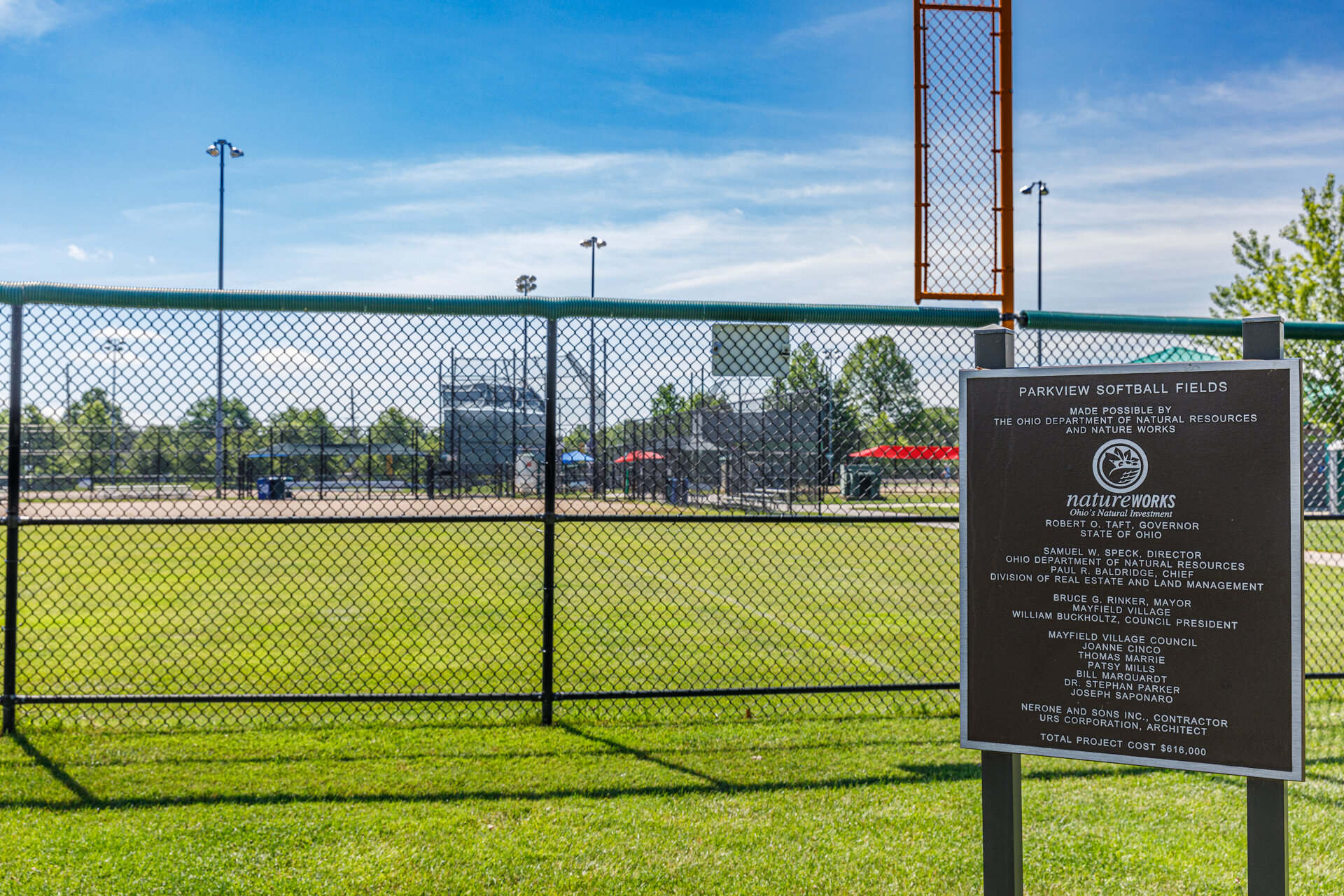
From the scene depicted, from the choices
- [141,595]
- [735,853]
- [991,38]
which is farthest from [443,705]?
[141,595]

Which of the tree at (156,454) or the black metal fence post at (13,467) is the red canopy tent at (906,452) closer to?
the tree at (156,454)

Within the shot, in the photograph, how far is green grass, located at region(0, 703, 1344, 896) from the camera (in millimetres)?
3414

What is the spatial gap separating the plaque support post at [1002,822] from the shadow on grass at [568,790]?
1680 millimetres

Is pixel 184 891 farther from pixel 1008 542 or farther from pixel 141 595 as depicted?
pixel 141 595

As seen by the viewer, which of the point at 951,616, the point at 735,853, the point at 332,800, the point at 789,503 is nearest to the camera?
the point at 735,853

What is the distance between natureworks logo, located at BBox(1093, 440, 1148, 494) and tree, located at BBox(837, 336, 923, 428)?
2.74m

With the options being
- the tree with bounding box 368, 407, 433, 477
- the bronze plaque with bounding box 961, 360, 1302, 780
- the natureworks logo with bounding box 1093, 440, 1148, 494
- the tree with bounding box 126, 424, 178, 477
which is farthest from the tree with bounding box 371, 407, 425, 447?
the natureworks logo with bounding box 1093, 440, 1148, 494

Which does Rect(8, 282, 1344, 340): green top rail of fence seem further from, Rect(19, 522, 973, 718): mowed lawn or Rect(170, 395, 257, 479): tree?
Rect(19, 522, 973, 718): mowed lawn

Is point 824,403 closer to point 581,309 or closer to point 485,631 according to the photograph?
point 581,309

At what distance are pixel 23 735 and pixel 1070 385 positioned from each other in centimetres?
556

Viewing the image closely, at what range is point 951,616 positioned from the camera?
934 cm

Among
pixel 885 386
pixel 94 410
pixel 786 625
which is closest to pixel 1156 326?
pixel 885 386

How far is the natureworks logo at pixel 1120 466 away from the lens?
8.43ft

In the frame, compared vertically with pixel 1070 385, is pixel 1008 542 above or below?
below
